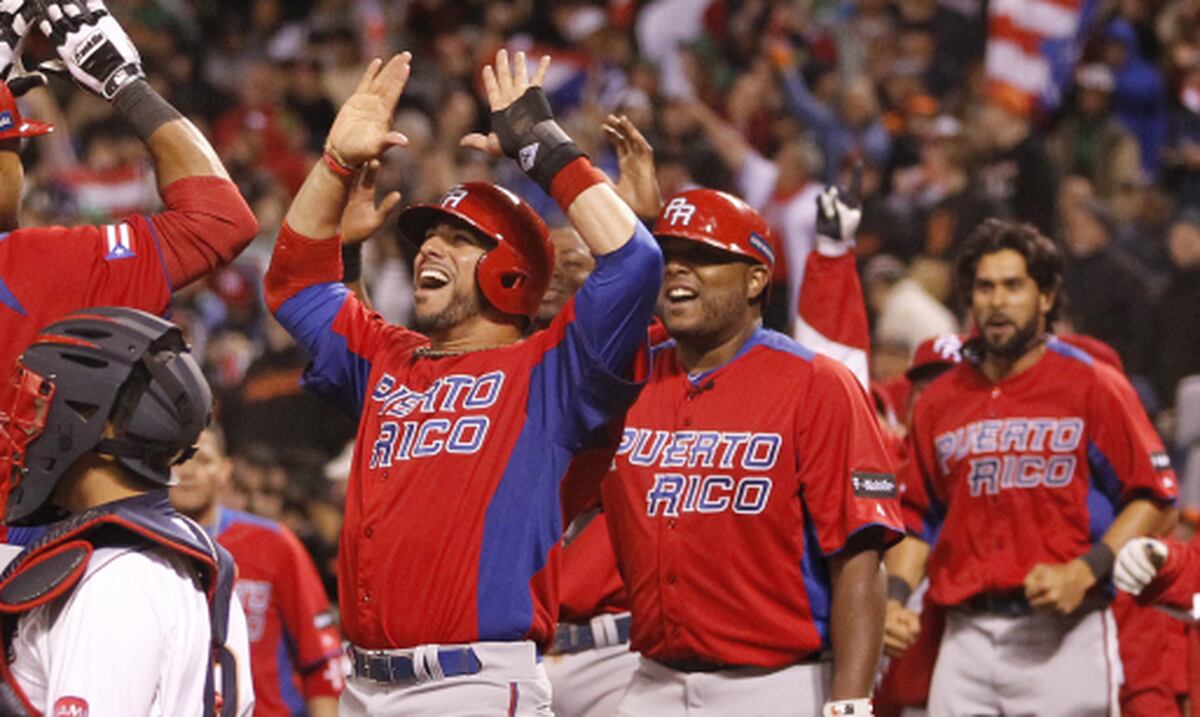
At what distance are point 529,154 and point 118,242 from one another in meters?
1.02

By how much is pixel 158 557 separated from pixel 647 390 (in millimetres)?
2472

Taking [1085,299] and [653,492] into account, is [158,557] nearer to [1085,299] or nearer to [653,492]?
[653,492]

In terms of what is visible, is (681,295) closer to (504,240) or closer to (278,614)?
(504,240)

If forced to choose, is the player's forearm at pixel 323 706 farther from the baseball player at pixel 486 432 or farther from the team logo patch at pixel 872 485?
the team logo patch at pixel 872 485

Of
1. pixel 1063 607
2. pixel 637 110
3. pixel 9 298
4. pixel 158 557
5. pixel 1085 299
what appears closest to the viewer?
pixel 158 557

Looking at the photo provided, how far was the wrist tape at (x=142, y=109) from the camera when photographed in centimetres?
479

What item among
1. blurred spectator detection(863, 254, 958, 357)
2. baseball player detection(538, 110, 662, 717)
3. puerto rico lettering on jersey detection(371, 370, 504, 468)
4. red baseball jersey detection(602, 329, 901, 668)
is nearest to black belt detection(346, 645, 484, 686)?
puerto rico lettering on jersey detection(371, 370, 504, 468)

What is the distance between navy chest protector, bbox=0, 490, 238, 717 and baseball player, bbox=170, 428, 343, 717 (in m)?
3.46

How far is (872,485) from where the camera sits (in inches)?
206

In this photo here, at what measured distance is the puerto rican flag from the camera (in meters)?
12.7

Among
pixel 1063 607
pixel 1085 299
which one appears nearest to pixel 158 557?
pixel 1063 607

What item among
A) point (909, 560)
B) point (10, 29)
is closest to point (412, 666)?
point (10, 29)

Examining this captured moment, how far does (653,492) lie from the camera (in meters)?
5.45

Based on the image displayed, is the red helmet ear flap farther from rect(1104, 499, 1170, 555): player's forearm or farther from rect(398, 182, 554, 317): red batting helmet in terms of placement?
rect(1104, 499, 1170, 555): player's forearm
